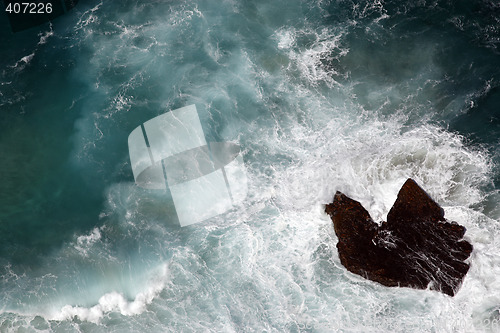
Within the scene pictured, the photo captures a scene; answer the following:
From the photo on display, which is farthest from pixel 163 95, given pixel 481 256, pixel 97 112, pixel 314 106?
pixel 481 256

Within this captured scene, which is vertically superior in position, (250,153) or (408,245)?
(250,153)

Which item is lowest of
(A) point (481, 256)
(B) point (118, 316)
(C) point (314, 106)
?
(B) point (118, 316)

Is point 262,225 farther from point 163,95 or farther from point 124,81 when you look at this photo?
point 124,81

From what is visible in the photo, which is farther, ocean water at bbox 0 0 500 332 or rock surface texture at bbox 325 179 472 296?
ocean water at bbox 0 0 500 332

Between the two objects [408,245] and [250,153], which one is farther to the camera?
[250,153]

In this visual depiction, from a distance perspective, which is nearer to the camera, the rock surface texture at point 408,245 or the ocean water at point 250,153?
the rock surface texture at point 408,245
